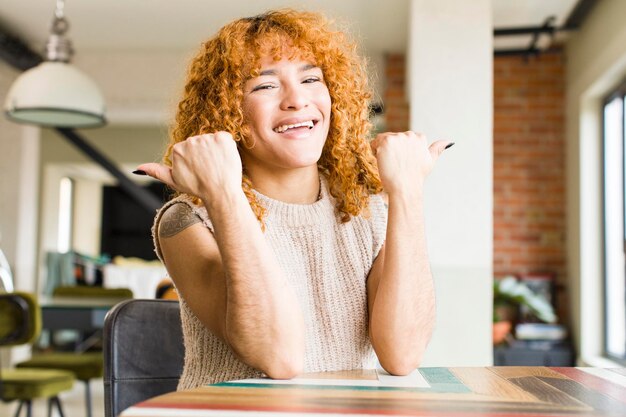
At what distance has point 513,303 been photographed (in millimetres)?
5566

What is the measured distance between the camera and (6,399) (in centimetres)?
385

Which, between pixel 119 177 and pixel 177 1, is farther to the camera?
pixel 119 177

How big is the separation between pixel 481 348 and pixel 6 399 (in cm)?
233

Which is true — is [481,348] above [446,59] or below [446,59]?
below

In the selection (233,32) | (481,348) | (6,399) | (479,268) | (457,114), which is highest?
(457,114)

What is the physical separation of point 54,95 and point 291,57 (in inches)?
117

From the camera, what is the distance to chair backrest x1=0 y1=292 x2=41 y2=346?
10.2 ft

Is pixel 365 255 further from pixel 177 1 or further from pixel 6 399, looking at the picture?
pixel 177 1

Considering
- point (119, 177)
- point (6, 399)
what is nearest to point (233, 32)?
point (6, 399)

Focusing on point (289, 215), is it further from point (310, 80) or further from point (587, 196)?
point (587, 196)

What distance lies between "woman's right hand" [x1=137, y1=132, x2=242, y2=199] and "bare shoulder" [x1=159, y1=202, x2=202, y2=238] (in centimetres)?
19

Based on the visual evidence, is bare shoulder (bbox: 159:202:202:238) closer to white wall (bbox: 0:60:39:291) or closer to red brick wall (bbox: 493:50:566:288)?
red brick wall (bbox: 493:50:566:288)

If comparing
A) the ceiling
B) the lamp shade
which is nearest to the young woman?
the lamp shade

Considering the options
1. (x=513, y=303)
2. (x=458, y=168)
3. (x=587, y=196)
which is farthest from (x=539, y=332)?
(x=458, y=168)
